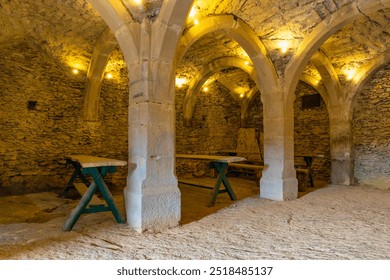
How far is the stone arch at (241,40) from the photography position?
3688 mm

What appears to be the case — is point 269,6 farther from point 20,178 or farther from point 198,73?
point 20,178

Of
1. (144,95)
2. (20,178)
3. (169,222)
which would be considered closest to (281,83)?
(144,95)

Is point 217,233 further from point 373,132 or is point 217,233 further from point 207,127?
point 373,132

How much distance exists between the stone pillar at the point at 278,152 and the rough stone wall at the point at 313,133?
3.34 m

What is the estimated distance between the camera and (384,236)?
2773 millimetres

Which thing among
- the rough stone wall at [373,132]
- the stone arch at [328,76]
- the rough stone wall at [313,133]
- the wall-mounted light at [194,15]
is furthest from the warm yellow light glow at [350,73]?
the wall-mounted light at [194,15]

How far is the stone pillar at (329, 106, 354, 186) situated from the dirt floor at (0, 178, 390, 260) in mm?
2311

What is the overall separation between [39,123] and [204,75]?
4237 mm

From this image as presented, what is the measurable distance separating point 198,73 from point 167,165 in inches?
191

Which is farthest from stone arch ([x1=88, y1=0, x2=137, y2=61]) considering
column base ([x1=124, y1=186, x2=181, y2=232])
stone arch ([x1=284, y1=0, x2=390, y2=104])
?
stone arch ([x1=284, y1=0, x2=390, y2=104])

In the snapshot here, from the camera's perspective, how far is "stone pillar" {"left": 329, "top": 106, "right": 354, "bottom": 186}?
21.3 ft

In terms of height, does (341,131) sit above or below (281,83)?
below

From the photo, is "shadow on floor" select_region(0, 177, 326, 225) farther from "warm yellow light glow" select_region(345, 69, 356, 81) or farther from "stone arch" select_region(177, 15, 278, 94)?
"warm yellow light glow" select_region(345, 69, 356, 81)

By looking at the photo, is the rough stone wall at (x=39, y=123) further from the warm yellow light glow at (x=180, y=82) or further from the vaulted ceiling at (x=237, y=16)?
the warm yellow light glow at (x=180, y=82)
